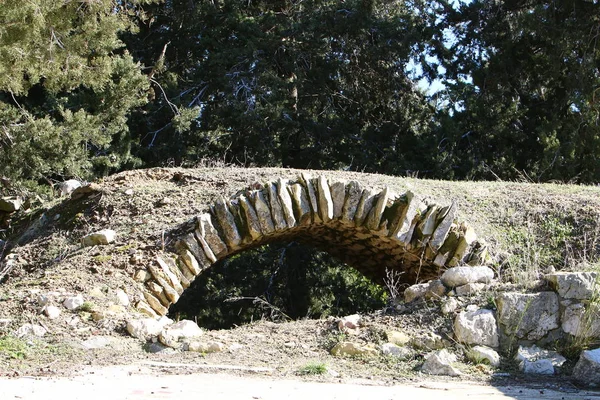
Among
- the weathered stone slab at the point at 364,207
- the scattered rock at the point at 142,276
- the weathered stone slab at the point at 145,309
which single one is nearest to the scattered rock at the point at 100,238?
the scattered rock at the point at 142,276

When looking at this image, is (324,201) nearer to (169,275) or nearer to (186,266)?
(186,266)

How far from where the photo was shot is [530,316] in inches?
214

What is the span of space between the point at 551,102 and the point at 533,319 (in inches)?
444

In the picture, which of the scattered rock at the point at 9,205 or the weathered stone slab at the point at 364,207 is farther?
the scattered rock at the point at 9,205

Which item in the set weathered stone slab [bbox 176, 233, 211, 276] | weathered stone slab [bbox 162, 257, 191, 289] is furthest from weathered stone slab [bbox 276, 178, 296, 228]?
weathered stone slab [bbox 162, 257, 191, 289]

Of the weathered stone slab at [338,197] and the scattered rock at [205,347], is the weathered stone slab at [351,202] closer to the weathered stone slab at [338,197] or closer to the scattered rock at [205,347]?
the weathered stone slab at [338,197]

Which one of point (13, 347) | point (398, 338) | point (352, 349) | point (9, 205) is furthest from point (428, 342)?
point (9, 205)

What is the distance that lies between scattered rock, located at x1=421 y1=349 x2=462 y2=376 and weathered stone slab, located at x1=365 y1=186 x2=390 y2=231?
7.36ft

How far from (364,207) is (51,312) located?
307 centimetres

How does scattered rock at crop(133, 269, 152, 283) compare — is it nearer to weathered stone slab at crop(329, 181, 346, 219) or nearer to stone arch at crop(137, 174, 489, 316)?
stone arch at crop(137, 174, 489, 316)

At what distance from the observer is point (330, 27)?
1655 cm

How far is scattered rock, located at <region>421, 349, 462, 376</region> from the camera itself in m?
4.96

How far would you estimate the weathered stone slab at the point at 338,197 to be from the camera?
7191 mm

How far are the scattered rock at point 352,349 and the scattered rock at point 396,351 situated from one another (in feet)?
0.22
